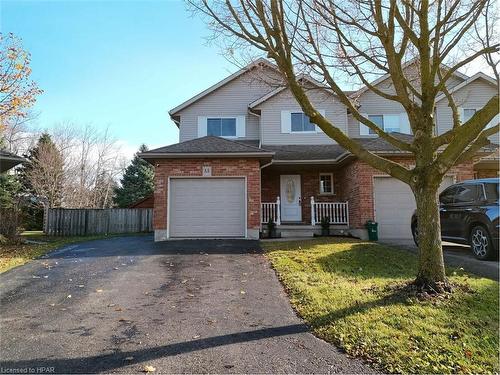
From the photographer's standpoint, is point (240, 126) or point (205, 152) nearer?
point (205, 152)

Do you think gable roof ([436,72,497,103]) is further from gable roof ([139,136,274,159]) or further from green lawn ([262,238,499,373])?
green lawn ([262,238,499,373])

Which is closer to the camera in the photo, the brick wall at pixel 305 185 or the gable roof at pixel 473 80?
the brick wall at pixel 305 185

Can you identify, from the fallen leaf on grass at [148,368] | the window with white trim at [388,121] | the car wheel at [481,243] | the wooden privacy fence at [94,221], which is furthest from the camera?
the wooden privacy fence at [94,221]

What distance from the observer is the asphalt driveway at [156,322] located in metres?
3.76

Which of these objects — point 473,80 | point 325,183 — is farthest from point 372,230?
→ point 473,80

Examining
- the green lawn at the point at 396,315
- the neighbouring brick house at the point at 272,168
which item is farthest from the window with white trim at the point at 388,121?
the green lawn at the point at 396,315

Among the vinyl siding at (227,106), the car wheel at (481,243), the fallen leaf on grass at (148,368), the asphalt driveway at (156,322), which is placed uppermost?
the vinyl siding at (227,106)

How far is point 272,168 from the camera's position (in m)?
16.7

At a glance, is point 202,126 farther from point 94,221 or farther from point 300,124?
point 94,221

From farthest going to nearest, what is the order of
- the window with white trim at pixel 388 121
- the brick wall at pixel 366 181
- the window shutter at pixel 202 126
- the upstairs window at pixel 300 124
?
the window shutter at pixel 202 126, the window with white trim at pixel 388 121, the upstairs window at pixel 300 124, the brick wall at pixel 366 181

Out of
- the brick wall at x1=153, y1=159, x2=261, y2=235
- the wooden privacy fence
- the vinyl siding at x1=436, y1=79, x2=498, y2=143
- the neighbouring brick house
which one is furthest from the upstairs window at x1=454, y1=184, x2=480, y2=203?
the wooden privacy fence

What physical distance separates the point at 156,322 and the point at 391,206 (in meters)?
11.0

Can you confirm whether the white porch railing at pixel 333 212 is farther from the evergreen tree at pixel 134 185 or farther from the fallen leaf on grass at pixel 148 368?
the evergreen tree at pixel 134 185

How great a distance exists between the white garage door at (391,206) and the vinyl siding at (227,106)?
7.12m
